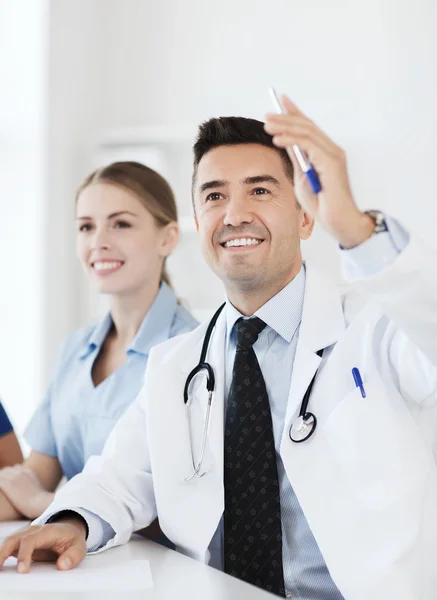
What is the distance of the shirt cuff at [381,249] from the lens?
124 centimetres

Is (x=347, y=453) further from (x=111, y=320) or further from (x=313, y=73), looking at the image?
(x=313, y=73)

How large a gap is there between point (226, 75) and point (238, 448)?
7.11ft

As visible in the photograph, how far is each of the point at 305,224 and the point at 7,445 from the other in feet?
3.61

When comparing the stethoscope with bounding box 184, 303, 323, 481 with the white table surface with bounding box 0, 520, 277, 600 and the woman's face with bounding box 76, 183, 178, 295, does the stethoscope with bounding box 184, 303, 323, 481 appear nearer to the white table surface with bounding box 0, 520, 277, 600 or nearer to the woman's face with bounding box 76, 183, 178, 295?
the white table surface with bounding box 0, 520, 277, 600

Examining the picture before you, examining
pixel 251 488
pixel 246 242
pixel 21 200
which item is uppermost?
pixel 21 200

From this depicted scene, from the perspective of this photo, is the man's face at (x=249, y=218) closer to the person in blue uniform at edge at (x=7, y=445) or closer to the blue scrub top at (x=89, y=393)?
the blue scrub top at (x=89, y=393)

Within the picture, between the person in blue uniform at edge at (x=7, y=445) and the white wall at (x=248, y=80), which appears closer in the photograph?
the person in blue uniform at edge at (x=7, y=445)

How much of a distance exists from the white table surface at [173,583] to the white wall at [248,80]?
1.83 metres

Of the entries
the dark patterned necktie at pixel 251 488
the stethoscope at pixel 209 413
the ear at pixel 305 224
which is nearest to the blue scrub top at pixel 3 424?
the stethoscope at pixel 209 413

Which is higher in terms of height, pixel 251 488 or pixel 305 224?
pixel 305 224

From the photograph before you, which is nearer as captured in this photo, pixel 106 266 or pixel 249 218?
pixel 249 218

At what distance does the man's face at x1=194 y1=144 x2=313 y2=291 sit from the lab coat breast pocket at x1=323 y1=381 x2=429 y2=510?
354mm

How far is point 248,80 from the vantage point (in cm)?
332

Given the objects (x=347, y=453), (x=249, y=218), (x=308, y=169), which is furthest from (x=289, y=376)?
(x=308, y=169)
